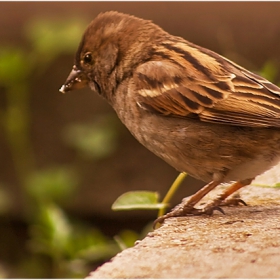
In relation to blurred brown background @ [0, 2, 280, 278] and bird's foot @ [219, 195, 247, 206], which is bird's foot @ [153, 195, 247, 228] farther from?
blurred brown background @ [0, 2, 280, 278]

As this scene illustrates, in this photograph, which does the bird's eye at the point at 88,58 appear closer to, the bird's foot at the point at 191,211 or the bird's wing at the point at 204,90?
the bird's wing at the point at 204,90

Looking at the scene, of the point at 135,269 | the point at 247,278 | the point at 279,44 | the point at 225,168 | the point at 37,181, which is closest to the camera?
the point at 247,278

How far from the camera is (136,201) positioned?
11.5 feet

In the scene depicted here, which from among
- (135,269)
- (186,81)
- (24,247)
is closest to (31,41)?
(24,247)

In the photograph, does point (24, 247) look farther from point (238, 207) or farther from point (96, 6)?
point (238, 207)

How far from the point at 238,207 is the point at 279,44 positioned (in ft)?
9.69

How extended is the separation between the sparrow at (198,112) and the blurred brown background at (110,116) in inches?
88.2

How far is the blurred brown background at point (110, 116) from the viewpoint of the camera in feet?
20.3

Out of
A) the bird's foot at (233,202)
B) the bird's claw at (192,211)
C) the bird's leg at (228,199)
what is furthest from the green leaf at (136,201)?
the bird's foot at (233,202)

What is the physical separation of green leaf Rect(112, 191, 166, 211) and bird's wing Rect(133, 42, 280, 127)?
1.42 feet

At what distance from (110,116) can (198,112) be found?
8.70ft

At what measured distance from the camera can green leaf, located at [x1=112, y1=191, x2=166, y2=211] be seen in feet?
11.4

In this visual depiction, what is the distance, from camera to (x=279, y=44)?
6.21 m

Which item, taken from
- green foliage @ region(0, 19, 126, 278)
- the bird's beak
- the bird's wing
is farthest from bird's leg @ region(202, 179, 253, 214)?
green foliage @ region(0, 19, 126, 278)
